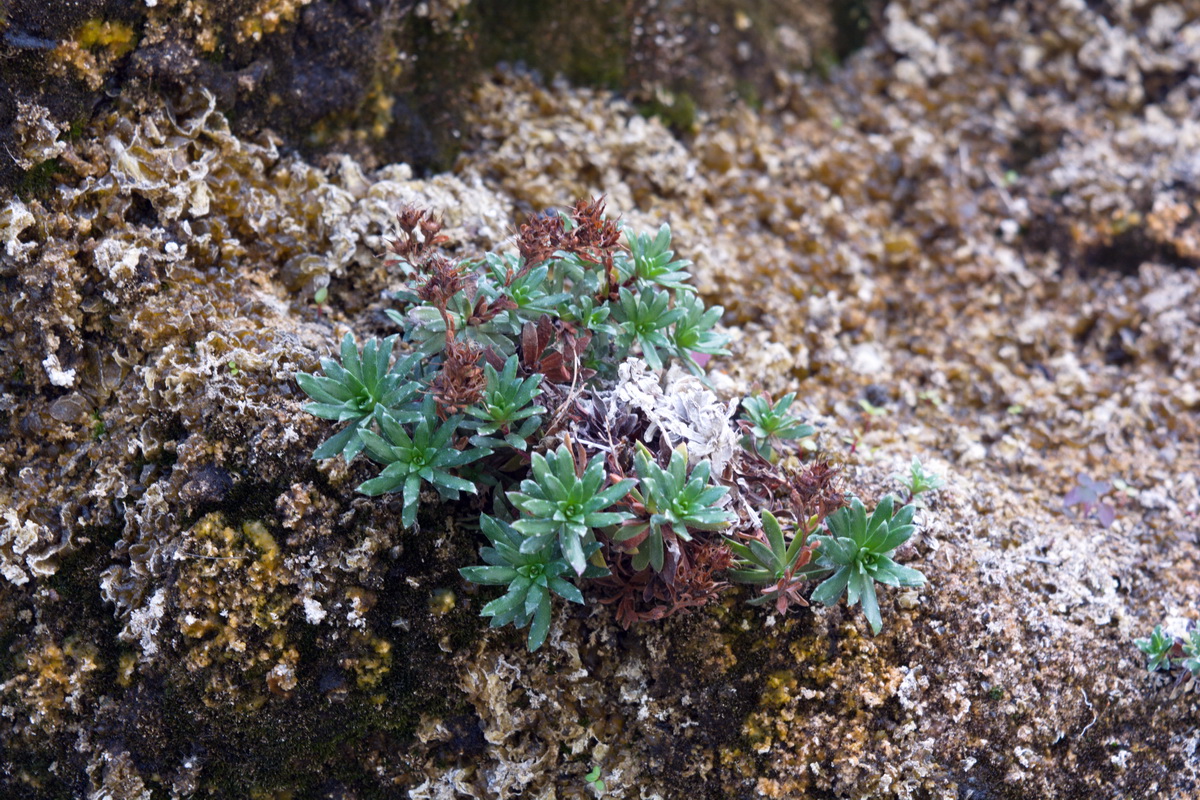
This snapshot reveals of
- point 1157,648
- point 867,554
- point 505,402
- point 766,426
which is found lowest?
point 1157,648

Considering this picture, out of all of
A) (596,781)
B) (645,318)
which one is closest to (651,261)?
(645,318)

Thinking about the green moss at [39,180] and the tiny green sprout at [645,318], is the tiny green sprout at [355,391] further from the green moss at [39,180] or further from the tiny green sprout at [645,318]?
the green moss at [39,180]

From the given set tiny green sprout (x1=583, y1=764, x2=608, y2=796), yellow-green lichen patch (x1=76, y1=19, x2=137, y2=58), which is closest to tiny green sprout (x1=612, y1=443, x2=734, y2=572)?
tiny green sprout (x1=583, y1=764, x2=608, y2=796)

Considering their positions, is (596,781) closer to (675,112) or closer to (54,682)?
(54,682)

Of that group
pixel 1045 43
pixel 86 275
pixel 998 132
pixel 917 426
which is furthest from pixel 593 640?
pixel 1045 43

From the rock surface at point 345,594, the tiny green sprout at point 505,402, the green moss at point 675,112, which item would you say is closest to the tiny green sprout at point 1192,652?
the rock surface at point 345,594

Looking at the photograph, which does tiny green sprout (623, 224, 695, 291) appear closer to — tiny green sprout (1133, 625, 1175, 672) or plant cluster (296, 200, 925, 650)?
plant cluster (296, 200, 925, 650)
